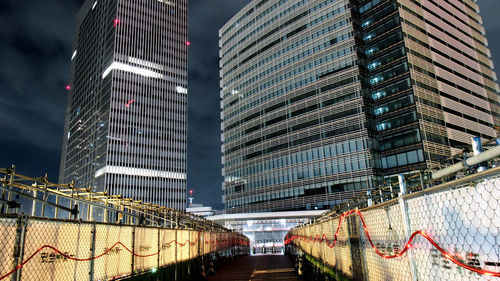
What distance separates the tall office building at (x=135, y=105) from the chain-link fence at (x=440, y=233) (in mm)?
119794

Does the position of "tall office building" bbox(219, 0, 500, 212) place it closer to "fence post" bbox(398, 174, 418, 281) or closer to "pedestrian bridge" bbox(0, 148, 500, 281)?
"pedestrian bridge" bbox(0, 148, 500, 281)

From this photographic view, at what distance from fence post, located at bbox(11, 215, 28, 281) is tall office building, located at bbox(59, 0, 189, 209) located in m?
118

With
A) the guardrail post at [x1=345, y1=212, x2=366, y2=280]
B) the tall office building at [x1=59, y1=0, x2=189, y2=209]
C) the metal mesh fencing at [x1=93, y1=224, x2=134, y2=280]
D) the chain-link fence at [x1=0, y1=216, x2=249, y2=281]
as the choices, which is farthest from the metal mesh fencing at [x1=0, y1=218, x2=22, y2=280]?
the tall office building at [x1=59, y1=0, x2=189, y2=209]

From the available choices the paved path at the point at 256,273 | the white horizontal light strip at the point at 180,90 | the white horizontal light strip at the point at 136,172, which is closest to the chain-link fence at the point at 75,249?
the paved path at the point at 256,273

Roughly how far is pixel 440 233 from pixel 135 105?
13240 cm

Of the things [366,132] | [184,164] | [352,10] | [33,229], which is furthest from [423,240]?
[184,164]

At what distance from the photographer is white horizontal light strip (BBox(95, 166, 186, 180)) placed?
117844 mm

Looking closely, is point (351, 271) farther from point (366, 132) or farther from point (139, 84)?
point (139, 84)

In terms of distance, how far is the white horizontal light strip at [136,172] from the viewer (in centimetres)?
11784

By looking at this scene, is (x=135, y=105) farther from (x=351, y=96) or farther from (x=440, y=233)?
(x=440, y=233)

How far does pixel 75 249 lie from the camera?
725 cm

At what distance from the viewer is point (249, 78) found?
93000 millimetres

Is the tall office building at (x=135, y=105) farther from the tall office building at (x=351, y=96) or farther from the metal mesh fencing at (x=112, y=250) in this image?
the metal mesh fencing at (x=112, y=250)

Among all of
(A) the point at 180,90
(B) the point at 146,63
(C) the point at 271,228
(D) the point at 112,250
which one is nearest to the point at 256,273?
(D) the point at 112,250
